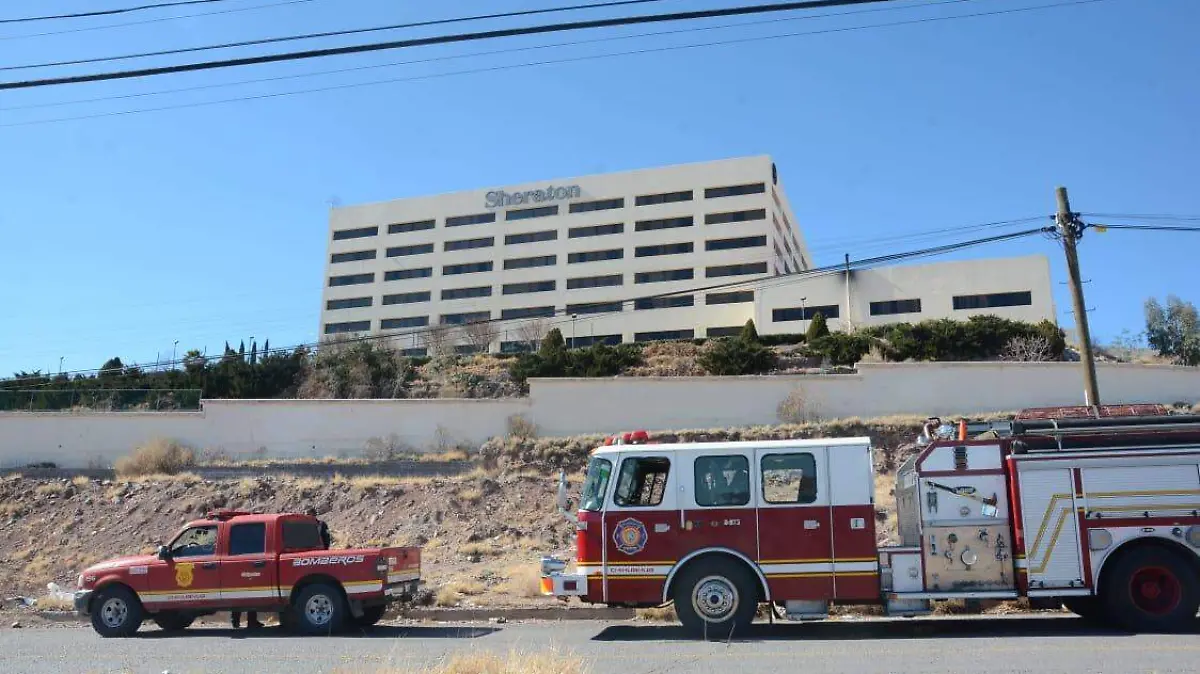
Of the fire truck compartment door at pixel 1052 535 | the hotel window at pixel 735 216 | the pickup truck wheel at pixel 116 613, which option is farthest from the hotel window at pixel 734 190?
the pickup truck wheel at pixel 116 613

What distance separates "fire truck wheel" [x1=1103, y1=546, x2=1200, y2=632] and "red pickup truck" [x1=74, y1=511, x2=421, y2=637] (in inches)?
374

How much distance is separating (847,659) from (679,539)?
8.71ft

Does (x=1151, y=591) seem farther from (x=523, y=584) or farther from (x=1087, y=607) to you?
(x=523, y=584)

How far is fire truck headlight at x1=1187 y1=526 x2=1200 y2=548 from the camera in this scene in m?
11.1

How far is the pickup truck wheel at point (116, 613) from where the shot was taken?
13742mm

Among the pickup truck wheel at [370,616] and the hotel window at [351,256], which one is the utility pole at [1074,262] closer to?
the pickup truck wheel at [370,616]

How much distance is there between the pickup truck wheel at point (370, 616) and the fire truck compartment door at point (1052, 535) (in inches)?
349

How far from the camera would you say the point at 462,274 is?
78.1 m

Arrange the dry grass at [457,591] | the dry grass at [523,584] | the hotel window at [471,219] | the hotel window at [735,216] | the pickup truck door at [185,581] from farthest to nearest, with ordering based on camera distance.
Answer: the hotel window at [471,219], the hotel window at [735,216], the dry grass at [523,584], the dry grass at [457,591], the pickup truck door at [185,581]

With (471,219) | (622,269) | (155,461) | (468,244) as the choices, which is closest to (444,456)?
(155,461)

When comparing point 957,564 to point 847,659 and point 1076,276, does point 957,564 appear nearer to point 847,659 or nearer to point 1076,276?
point 847,659

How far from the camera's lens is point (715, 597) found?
11789 mm

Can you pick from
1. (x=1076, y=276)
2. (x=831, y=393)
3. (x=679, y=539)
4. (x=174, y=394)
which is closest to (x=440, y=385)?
(x=174, y=394)

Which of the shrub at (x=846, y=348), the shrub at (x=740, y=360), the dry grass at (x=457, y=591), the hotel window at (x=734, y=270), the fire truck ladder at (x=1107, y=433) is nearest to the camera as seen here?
the fire truck ladder at (x=1107, y=433)
